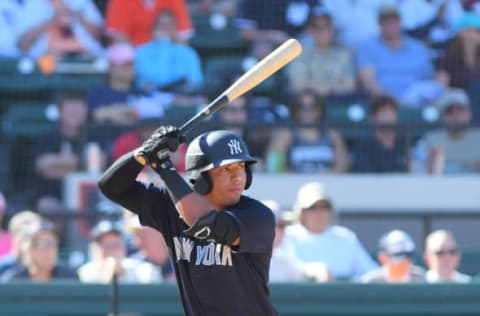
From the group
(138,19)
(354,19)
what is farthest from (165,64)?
(354,19)

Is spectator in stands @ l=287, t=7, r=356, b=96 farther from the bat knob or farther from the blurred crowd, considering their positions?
the bat knob

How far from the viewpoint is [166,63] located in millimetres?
10562

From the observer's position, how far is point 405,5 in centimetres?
1145

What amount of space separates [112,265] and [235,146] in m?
3.28

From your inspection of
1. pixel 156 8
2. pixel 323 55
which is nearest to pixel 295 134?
pixel 323 55

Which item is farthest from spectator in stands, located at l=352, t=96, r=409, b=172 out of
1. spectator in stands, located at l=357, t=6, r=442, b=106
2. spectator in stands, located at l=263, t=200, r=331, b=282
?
spectator in stands, located at l=263, t=200, r=331, b=282

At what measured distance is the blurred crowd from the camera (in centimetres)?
816

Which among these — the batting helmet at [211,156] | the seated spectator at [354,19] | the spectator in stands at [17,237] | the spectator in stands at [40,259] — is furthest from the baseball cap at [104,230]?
the seated spectator at [354,19]

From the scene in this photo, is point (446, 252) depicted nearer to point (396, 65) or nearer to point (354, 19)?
point (396, 65)

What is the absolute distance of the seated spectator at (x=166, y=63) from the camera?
10516 millimetres

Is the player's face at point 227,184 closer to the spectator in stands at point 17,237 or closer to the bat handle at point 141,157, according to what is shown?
the bat handle at point 141,157

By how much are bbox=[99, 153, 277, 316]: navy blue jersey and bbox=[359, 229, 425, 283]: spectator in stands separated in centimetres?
321

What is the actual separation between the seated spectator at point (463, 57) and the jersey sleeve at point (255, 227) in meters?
6.74

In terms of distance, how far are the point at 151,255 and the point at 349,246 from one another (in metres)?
1.27
